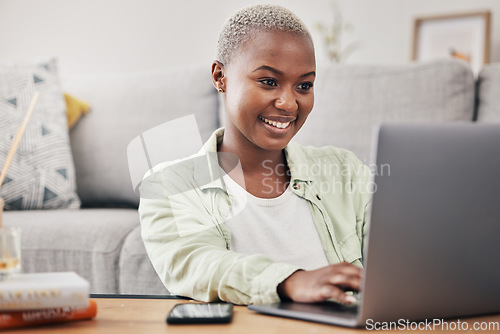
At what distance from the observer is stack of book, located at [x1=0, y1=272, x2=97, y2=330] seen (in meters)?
0.61

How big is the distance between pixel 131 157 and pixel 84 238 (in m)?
0.36

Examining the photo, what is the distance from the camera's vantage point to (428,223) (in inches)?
23.0

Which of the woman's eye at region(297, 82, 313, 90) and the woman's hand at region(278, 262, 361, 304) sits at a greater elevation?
the woman's eye at region(297, 82, 313, 90)

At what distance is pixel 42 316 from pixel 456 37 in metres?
2.42

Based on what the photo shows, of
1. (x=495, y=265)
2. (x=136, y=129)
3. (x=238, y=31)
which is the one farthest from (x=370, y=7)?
(x=495, y=265)

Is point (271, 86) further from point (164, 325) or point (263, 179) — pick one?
point (164, 325)

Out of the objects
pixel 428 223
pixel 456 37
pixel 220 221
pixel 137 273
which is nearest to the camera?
pixel 428 223

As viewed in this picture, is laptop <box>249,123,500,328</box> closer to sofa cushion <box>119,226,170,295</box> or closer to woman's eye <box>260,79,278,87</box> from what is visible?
woman's eye <box>260,79,278,87</box>

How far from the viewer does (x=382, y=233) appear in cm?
57

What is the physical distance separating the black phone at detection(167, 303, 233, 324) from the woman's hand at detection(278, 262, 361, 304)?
0.08m

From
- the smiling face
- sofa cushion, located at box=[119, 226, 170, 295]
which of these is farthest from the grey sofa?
the smiling face

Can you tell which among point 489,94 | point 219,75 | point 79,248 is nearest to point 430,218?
point 219,75

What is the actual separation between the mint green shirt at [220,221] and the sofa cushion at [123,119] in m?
0.72

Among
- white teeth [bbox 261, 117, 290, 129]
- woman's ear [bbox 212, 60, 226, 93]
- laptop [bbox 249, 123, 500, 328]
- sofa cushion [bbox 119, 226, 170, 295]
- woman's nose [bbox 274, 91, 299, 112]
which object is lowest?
sofa cushion [bbox 119, 226, 170, 295]
